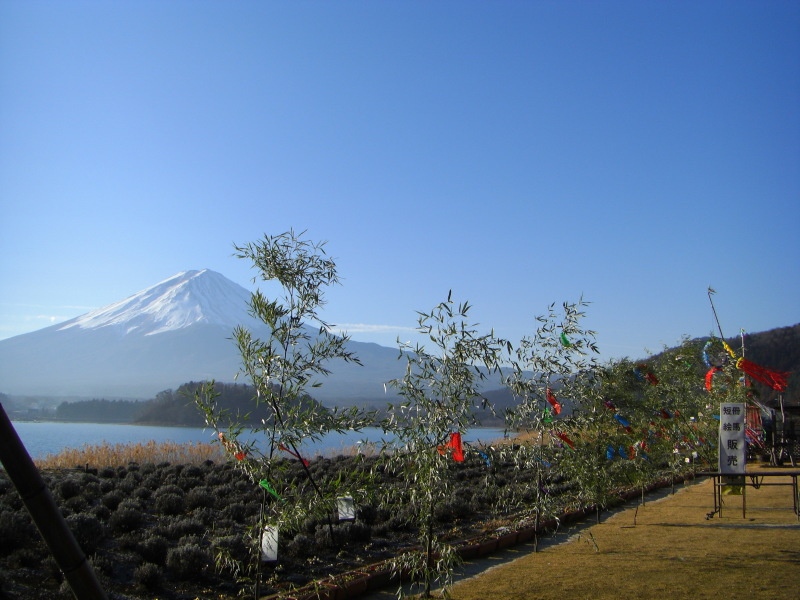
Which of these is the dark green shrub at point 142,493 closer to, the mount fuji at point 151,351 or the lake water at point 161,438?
the lake water at point 161,438

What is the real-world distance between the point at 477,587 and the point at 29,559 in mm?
4402

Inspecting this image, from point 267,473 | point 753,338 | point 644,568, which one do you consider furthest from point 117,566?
point 753,338

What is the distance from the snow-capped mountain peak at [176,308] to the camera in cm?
16512

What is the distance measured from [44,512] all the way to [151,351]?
516 feet

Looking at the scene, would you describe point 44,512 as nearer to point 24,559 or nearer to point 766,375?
point 24,559

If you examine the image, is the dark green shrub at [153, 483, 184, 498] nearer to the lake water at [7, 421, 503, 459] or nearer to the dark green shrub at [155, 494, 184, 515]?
the dark green shrub at [155, 494, 184, 515]

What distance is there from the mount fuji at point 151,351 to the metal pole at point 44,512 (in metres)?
103

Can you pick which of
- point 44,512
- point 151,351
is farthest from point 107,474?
point 151,351

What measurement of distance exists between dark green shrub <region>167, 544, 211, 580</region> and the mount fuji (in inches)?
3876

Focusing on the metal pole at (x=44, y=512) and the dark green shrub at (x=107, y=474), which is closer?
the metal pole at (x=44, y=512)

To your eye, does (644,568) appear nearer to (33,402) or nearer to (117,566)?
(117,566)

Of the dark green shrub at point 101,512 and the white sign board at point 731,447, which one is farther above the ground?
the white sign board at point 731,447

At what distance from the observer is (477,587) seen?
648 centimetres

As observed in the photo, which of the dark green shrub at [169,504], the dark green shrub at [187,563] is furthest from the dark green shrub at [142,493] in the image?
the dark green shrub at [187,563]
